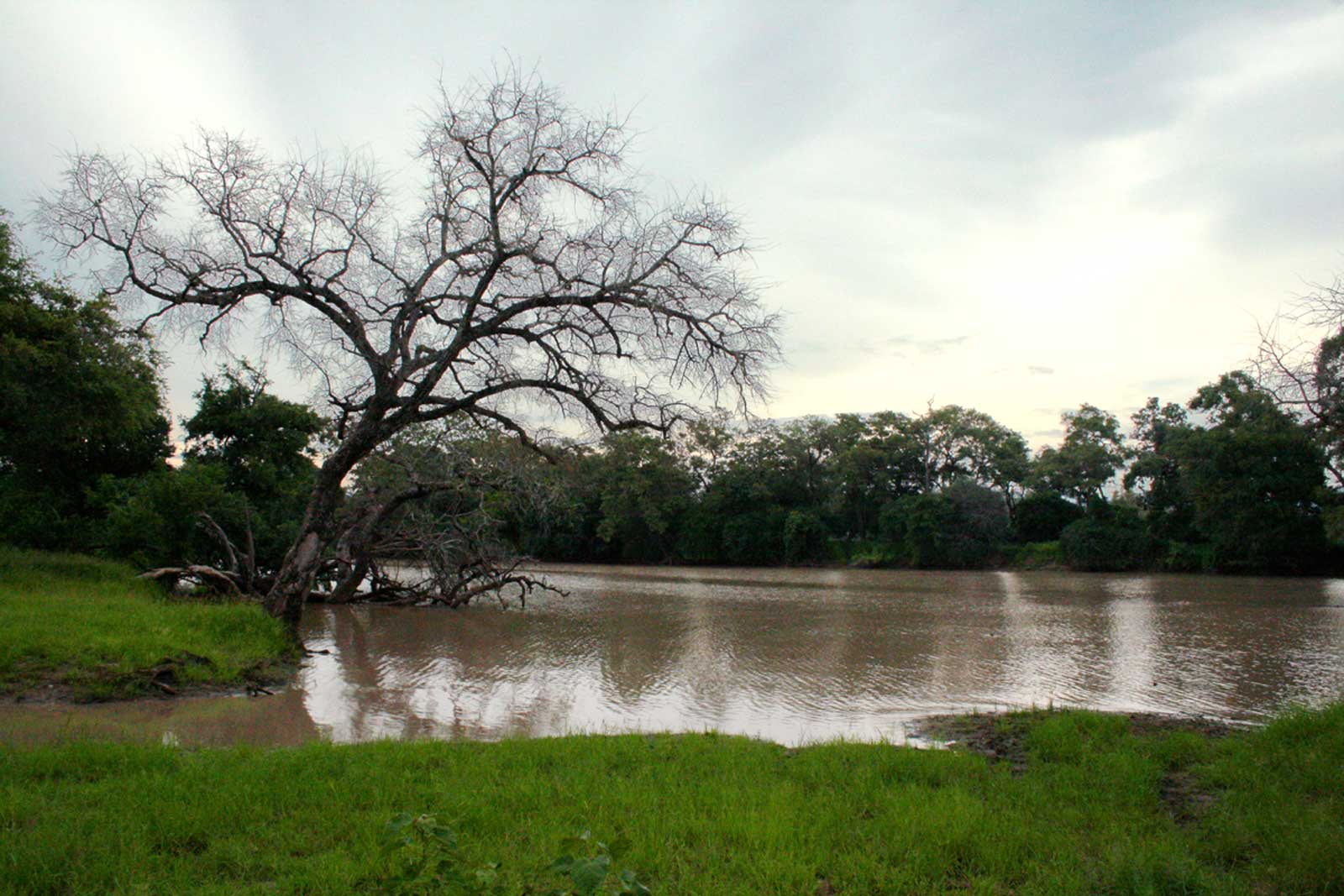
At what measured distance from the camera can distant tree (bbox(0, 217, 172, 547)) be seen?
14.3m

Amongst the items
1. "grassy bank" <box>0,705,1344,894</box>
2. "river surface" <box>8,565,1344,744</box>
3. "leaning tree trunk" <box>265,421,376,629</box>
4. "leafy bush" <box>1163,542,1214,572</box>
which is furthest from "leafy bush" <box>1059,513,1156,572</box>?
"leaning tree trunk" <box>265,421,376,629</box>

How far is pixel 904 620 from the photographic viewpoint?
19.1 metres

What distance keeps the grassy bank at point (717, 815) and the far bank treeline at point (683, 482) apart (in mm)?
5425

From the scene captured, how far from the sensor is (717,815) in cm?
452

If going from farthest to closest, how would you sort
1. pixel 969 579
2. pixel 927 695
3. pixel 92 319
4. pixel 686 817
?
1. pixel 969 579
2. pixel 92 319
3. pixel 927 695
4. pixel 686 817

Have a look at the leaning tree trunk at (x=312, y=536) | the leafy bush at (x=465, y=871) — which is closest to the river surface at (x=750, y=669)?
the leaning tree trunk at (x=312, y=536)

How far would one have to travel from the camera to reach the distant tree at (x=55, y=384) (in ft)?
46.8

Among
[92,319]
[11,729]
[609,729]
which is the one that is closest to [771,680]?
[609,729]

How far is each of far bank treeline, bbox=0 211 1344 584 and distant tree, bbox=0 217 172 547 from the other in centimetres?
5

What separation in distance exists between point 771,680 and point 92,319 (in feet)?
47.4

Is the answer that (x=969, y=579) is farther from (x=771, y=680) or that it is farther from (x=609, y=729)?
(x=609, y=729)

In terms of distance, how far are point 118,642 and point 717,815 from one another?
862 cm

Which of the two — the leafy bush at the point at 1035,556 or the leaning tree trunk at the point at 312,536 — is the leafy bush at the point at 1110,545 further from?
the leaning tree trunk at the point at 312,536

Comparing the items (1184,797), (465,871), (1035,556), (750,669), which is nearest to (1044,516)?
(1035,556)
